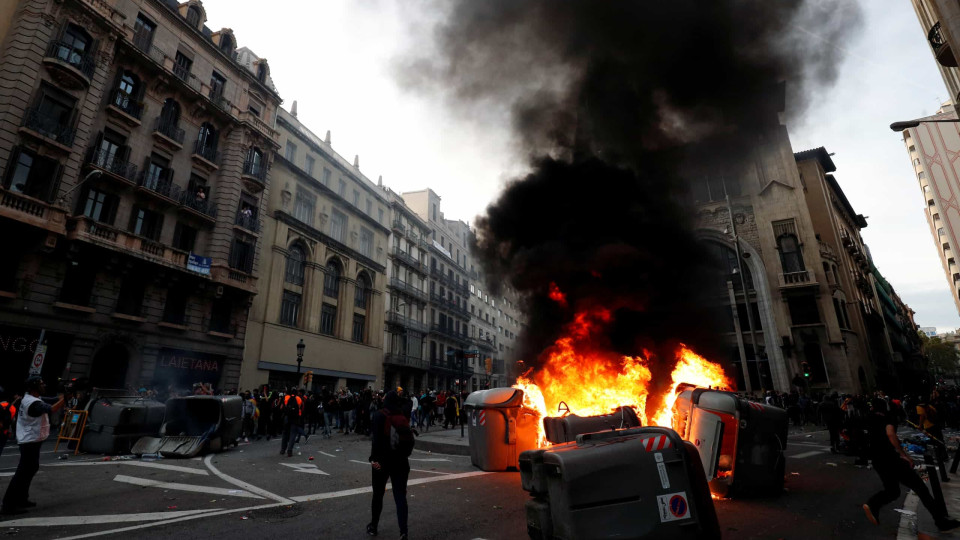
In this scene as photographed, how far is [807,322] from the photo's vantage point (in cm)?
2741

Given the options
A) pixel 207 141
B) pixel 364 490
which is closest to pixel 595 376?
pixel 364 490

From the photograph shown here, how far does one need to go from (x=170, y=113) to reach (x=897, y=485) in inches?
1183

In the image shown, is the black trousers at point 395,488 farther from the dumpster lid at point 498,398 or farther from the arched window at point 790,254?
the arched window at point 790,254

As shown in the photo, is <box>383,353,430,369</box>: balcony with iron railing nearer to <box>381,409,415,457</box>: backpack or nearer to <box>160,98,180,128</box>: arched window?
<box>160,98,180,128</box>: arched window

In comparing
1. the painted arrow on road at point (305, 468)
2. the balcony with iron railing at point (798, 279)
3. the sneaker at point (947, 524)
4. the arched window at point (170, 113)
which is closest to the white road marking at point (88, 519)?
the painted arrow on road at point (305, 468)

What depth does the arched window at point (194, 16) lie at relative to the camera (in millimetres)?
24906

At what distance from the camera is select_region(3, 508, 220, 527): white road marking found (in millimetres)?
Answer: 5273

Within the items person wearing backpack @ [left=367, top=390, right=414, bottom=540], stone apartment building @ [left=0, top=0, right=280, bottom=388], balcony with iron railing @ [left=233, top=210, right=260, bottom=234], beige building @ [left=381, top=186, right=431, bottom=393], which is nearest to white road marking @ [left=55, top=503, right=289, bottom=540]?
person wearing backpack @ [left=367, top=390, right=414, bottom=540]

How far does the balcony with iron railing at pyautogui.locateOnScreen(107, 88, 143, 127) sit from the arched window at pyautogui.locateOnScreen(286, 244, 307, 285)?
10886mm

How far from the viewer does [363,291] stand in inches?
1432

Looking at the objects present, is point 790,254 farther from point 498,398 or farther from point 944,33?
point 498,398

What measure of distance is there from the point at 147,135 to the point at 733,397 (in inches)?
1057

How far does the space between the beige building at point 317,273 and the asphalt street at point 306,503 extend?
17.1 metres

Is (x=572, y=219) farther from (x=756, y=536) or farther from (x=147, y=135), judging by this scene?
(x=147, y=135)
